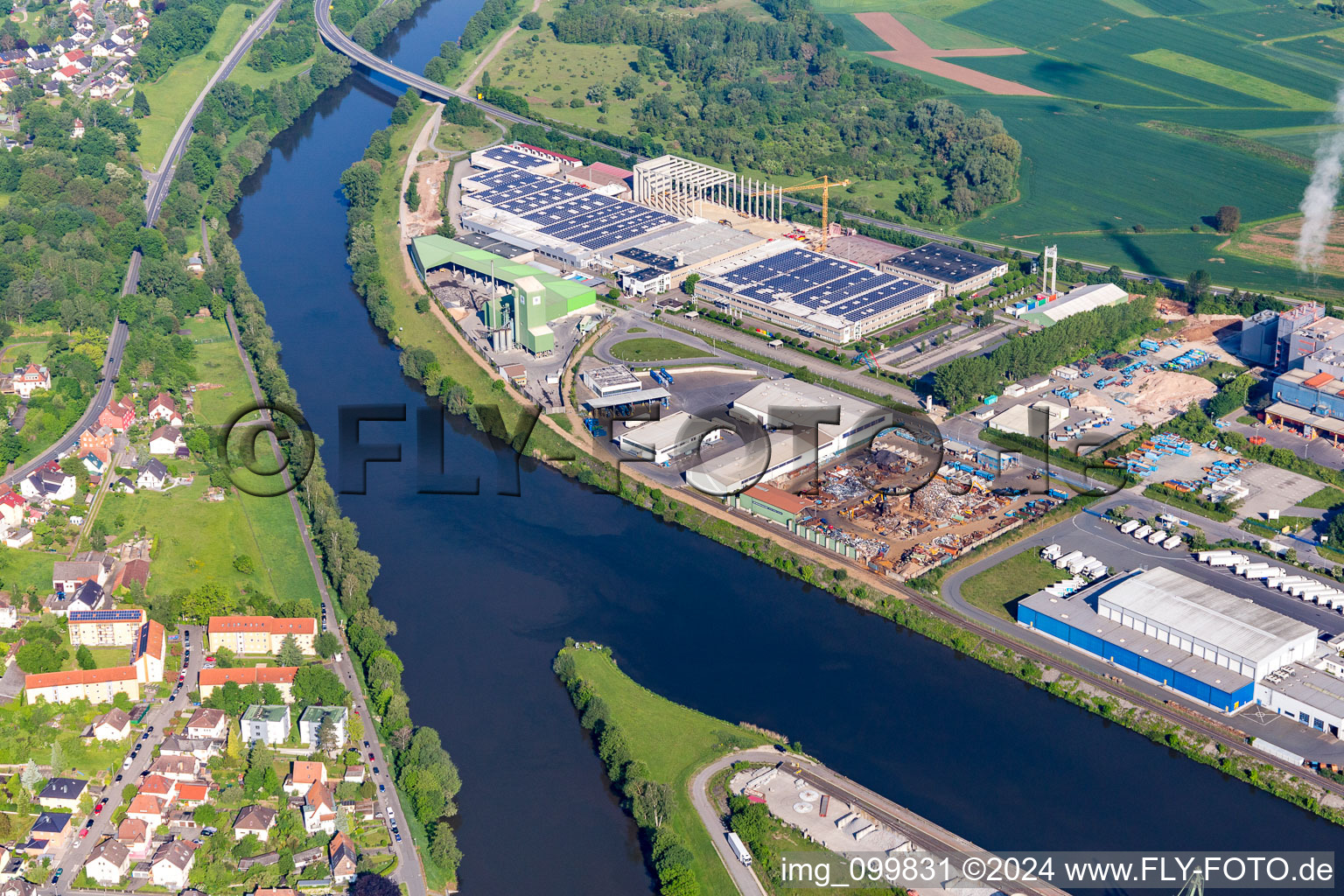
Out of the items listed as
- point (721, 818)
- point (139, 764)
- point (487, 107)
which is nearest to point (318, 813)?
point (139, 764)

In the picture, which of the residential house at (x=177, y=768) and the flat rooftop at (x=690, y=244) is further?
the flat rooftop at (x=690, y=244)

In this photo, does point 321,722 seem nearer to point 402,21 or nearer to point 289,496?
point 289,496

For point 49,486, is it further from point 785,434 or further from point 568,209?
point 568,209

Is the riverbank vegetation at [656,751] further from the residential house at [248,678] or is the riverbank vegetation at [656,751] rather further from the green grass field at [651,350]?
the green grass field at [651,350]

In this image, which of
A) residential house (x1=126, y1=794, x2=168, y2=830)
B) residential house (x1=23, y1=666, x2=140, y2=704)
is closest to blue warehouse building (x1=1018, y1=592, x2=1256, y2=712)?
residential house (x1=126, y1=794, x2=168, y2=830)

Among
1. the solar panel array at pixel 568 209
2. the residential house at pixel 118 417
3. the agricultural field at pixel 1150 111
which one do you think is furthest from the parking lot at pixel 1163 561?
the residential house at pixel 118 417

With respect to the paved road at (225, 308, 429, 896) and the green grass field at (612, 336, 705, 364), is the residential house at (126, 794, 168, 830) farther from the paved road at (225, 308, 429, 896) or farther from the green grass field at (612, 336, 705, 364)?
the green grass field at (612, 336, 705, 364)
